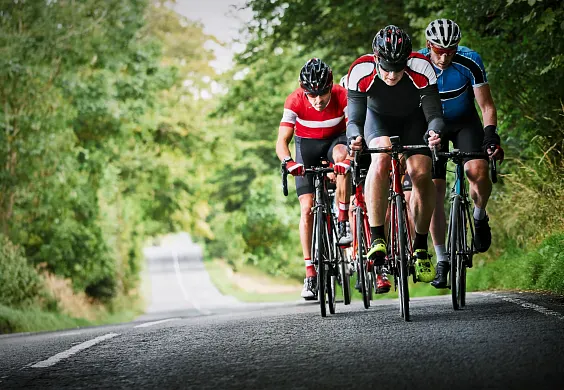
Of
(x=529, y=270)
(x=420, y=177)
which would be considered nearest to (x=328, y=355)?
(x=420, y=177)

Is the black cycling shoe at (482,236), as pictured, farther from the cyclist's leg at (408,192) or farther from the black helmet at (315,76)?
the black helmet at (315,76)

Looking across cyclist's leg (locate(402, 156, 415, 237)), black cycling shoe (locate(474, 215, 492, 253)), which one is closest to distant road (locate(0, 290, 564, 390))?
black cycling shoe (locate(474, 215, 492, 253))

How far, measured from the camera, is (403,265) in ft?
24.5

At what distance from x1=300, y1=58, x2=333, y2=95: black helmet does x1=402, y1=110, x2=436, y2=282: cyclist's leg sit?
112cm

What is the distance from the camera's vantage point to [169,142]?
36281 mm

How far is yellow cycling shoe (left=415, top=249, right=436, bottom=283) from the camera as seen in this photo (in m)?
7.66

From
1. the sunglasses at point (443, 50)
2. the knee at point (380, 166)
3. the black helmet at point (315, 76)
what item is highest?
the sunglasses at point (443, 50)

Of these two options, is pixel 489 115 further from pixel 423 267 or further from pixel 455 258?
pixel 423 267

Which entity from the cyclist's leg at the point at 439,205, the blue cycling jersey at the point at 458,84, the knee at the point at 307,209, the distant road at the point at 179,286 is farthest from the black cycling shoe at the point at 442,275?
the distant road at the point at 179,286

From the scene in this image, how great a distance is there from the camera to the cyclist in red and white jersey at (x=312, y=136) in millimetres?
9125

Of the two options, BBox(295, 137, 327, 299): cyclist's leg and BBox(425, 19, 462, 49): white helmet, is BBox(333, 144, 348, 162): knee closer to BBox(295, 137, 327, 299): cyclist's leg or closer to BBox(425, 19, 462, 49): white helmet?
BBox(295, 137, 327, 299): cyclist's leg

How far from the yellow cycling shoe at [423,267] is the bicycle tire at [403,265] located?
23 cm

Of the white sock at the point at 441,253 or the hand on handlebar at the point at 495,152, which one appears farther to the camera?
the white sock at the point at 441,253

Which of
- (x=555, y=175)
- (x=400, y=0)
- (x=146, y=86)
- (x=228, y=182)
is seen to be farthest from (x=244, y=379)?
(x=228, y=182)
